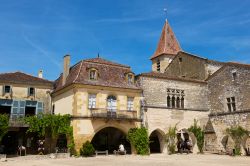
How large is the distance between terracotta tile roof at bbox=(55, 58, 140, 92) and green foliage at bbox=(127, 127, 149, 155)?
384cm

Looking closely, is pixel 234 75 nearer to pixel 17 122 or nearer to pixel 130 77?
pixel 130 77

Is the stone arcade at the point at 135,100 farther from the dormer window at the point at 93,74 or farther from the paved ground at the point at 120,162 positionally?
the paved ground at the point at 120,162

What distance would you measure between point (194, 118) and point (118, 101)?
8.49 meters

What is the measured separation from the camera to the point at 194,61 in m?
32.6

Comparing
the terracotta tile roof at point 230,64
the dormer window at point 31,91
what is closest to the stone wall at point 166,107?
the terracotta tile roof at point 230,64

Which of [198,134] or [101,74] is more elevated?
[101,74]

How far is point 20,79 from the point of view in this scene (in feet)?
90.4

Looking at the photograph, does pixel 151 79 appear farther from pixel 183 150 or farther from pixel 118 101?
pixel 183 150

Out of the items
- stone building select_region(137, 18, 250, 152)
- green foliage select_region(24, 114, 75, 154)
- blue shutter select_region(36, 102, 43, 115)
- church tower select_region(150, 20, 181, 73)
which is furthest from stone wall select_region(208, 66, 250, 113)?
blue shutter select_region(36, 102, 43, 115)

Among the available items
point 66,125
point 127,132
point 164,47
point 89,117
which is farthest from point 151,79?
point 164,47

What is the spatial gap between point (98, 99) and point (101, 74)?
2528 millimetres

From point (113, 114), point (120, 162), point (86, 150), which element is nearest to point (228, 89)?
point (113, 114)

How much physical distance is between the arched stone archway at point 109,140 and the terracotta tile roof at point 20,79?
6.70 metres

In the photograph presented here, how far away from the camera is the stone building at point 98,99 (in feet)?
78.6
